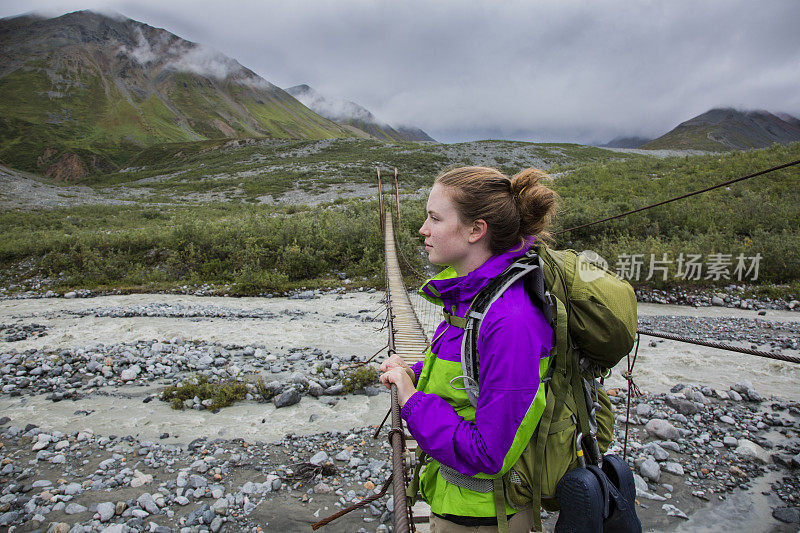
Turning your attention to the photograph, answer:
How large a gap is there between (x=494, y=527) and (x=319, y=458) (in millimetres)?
2998

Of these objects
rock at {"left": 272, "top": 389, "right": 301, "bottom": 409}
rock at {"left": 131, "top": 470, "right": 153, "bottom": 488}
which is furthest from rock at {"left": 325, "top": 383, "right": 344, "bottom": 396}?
rock at {"left": 131, "top": 470, "right": 153, "bottom": 488}

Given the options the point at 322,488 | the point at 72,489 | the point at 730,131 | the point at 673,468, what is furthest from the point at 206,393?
the point at 730,131

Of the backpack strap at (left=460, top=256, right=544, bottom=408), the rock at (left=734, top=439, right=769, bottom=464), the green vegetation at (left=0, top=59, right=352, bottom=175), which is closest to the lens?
the backpack strap at (left=460, top=256, right=544, bottom=408)

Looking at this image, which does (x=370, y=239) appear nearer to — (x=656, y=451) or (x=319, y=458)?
(x=319, y=458)

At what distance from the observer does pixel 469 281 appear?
1250mm

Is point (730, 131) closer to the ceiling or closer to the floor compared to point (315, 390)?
closer to the ceiling

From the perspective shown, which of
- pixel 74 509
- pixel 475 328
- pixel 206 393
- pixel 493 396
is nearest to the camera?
pixel 493 396

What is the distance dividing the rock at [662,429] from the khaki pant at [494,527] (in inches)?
144

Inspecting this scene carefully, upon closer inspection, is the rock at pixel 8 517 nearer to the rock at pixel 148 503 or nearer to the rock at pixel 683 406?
the rock at pixel 148 503

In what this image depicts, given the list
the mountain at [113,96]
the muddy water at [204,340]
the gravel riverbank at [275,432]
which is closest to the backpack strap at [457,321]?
the gravel riverbank at [275,432]

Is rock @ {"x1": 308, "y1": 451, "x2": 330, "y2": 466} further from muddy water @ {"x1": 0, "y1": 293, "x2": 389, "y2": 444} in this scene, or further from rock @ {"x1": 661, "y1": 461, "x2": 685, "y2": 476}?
rock @ {"x1": 661, "y1": 461, "x2": 685, "y2": 476}

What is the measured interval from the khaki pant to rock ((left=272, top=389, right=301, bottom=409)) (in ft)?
13.1

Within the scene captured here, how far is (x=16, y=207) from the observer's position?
77.0 feet

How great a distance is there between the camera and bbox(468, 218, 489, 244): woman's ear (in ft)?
4.31
